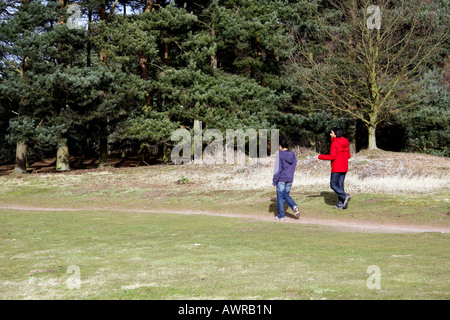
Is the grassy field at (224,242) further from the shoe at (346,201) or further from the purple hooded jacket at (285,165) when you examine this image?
the purple hooded jacket at (285,165)

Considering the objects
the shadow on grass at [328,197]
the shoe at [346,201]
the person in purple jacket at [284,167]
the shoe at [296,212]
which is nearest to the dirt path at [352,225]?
the shoe at [296,212]

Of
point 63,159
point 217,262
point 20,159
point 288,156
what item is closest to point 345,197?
point 288,156

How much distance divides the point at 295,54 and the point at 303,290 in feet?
102

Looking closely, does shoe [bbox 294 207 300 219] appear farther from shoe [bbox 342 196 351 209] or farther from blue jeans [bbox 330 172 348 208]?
shoe [bbox 342 196 351 209]

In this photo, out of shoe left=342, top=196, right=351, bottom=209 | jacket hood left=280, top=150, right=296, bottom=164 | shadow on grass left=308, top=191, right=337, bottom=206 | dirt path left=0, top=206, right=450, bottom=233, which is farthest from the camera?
shadow on grass left=308, top=191, right=337, bottom=206

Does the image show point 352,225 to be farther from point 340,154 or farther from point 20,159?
point 20,159

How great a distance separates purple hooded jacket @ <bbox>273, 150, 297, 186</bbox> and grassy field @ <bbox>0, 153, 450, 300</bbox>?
50.6 inches

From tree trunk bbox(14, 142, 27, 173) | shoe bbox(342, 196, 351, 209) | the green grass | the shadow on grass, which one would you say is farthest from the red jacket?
tree trunk bbox(14, 142, 27, 173)

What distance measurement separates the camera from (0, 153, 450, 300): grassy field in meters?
5.85

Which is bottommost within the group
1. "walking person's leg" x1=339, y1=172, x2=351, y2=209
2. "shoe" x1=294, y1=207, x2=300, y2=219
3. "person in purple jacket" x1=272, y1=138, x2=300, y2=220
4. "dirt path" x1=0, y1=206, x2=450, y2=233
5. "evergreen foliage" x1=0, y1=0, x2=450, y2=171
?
"dirt path" x1=0, y1=206, x2=450, y2=233

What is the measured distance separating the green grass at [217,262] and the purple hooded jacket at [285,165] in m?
1.34
